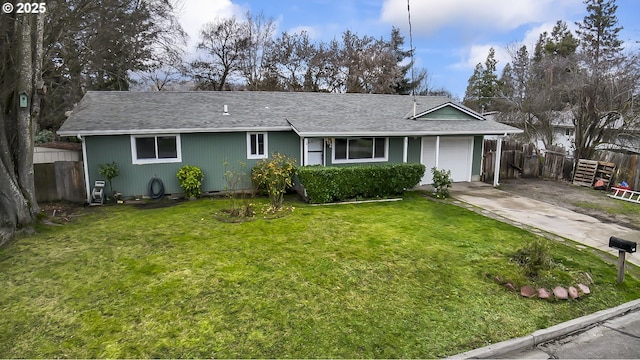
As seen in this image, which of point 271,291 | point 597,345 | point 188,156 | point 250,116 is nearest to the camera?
point 597,345

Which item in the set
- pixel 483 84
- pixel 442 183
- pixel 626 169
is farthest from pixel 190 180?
pixel 483 84

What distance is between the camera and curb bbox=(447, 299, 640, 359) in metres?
4.18

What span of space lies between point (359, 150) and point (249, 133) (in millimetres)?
4120

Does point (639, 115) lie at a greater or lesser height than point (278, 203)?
greater

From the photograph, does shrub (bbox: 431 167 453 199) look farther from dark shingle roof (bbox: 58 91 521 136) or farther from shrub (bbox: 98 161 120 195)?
shrub (bbox: 98 161 120 195)

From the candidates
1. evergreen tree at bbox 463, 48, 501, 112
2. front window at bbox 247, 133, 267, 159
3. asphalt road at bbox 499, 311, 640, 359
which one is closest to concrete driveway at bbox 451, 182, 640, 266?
asphalt road at bbox 499, 311, 640, 359

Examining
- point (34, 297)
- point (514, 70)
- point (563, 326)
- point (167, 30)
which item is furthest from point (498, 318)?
point (514, 70)

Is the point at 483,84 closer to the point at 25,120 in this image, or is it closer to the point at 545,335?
the point at 545,335

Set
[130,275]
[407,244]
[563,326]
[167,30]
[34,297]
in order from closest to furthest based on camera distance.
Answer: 1. [563,326]
2. [34,297]
3. [130,275]
4. [407,244]
5. [167,30]

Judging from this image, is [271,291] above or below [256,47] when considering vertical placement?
below

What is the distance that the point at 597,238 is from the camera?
8359 millimetres

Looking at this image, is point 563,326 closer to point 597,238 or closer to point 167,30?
point 597,238

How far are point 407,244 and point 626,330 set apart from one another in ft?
11.9

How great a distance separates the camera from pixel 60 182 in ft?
36.9
